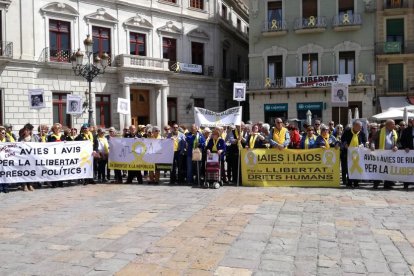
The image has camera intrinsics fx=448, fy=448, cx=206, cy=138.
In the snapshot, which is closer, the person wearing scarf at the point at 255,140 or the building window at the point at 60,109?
the person wearing scarf at the point at 255,140

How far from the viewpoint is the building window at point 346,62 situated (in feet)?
103

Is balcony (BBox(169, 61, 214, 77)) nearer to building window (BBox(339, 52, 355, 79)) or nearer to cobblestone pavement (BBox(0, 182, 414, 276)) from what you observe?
building window (BBox(339, 52, 355, 79))

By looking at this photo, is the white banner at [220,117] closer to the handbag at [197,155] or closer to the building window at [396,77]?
the handbag at [197,155]

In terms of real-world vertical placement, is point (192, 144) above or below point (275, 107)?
below

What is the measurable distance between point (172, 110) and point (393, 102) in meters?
15.5

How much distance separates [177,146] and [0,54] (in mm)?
17046

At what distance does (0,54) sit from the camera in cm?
2525

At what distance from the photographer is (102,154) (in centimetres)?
1328

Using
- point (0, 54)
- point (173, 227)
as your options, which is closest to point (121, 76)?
point (0, 54)

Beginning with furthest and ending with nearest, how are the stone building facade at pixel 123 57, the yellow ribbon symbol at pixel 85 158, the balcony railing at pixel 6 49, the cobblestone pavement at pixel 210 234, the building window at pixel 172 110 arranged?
the building window at pixel 172 110 < the stone building facade at pixel 123 57 < the balcony railing at pixel 6 49 < the yellow ribbon symbol at pixel 85 158 < the cobblestone pavement at pixel 210 234

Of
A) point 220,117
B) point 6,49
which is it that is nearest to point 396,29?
point 220,117

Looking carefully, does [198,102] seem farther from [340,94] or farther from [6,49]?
[340,94]

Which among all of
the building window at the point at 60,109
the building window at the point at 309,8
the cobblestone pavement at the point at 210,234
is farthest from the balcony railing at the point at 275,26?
the cobblestone pavement at the point at 210,234

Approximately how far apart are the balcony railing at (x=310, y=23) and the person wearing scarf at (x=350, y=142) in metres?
21.2
